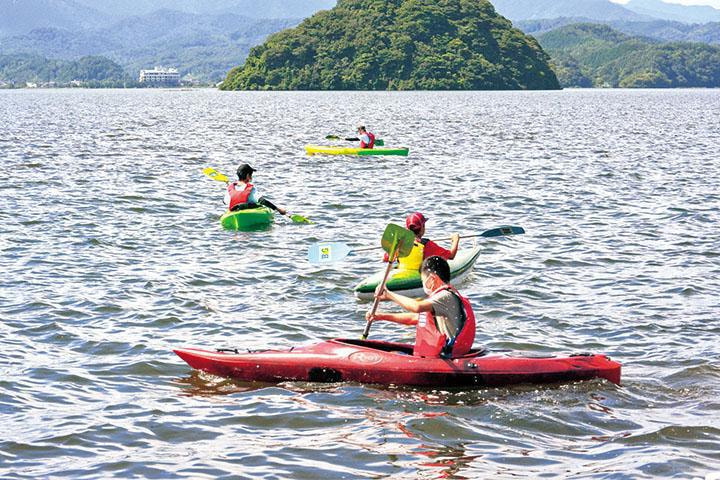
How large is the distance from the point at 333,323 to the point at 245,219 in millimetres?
7355

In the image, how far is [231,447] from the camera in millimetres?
8586

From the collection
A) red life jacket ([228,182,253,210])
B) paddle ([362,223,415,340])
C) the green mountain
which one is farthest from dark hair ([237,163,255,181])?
the green mountain

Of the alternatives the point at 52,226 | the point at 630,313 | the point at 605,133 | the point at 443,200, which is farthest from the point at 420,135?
the point at 630,313

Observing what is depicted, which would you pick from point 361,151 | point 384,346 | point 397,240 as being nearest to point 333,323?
point 397,240

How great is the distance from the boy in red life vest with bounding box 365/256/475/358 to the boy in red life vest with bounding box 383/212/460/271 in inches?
109

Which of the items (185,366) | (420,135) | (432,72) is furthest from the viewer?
(432,72)

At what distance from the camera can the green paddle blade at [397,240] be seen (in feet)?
38.7

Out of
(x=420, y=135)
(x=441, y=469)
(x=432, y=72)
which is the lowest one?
(x=441, y=469)

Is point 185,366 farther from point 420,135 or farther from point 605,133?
point 605,133

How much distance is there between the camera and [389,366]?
10039 millimetres

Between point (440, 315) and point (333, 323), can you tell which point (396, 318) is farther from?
point (333, 323)

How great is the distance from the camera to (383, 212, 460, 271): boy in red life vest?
1327cm

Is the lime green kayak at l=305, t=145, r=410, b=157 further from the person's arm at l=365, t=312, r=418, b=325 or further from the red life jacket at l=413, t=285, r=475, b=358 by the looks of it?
the red life jacket at l=413, t=285, r=475, b=358

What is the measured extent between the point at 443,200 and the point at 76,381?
50.9 feet
